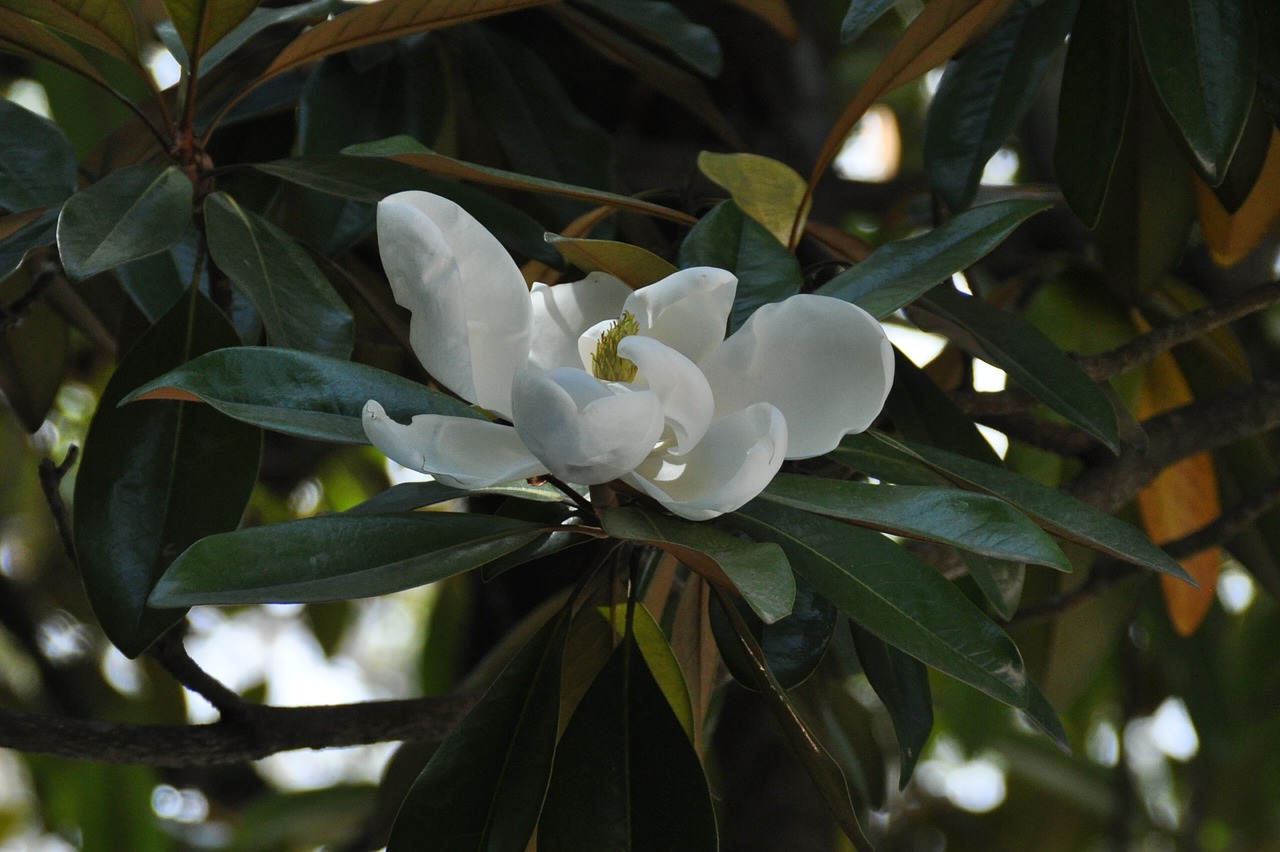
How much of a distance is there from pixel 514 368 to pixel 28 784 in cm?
158

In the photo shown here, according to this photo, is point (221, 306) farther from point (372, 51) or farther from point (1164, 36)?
point (1164, 36)

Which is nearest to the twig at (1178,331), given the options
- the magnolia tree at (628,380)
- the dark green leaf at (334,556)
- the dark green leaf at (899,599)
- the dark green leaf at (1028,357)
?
the magnolia tree at (628,380)

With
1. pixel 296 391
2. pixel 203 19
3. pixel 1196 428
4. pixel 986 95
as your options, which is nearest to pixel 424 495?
pixel 296 391

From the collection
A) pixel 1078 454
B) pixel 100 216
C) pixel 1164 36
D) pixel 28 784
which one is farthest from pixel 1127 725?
pixel 28 784

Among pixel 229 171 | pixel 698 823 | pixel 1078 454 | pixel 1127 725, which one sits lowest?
pixel 1127 725

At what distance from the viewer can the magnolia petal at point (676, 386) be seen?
Result: 46cm

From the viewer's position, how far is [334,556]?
48 centimetres

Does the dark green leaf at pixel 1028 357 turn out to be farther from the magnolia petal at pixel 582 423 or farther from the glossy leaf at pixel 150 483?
the glossy leaf at pixel 150 483

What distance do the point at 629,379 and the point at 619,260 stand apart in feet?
→ 0.25

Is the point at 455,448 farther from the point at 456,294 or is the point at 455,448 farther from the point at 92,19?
the point at 92,19

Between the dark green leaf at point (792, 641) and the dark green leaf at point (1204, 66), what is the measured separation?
1.04ft

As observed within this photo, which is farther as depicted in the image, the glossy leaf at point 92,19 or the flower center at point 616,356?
the glossy leaf at point 92,19

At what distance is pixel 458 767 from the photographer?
58cm

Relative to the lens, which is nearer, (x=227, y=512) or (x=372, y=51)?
(x=227, y=512)
